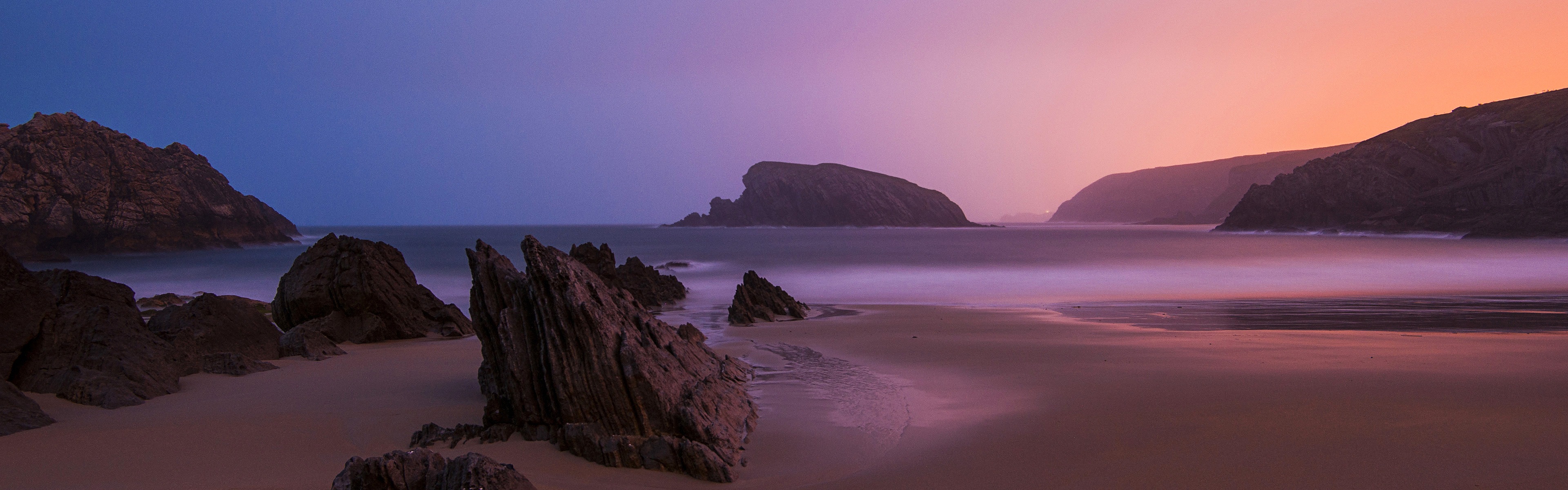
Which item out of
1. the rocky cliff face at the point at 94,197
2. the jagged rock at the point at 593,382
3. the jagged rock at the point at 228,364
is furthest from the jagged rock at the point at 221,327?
the rocky cliff face at the point at 94,197

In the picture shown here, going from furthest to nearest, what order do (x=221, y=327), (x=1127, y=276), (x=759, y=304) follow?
Answer: (x=1127, y=276) < (x=759, y=304) < (x=221, y=327)

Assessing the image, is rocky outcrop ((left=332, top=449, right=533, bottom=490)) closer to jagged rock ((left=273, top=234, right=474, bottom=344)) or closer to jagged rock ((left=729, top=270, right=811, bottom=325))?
jagged rock ((left=273, top=234, right=474, bottom=344))

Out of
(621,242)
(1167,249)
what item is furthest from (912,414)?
(621,242)

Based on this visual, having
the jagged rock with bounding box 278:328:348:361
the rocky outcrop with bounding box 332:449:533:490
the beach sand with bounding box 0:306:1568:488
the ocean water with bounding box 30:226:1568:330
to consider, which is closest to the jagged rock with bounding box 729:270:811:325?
the ocean water with bounding box 30:226:1568:330

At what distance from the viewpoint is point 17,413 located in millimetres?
5113

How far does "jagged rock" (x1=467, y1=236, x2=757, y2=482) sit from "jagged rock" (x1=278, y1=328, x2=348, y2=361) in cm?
432

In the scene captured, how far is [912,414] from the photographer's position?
6328 millimetres

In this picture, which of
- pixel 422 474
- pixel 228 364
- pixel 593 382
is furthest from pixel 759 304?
pixel 422 474

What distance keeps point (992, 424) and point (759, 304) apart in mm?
9907

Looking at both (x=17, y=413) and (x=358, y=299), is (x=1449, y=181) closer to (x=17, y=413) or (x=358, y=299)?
(x=358, y=299)

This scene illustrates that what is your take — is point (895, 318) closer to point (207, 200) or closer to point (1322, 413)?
point (1322, 413)

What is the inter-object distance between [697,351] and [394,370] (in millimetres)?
3483

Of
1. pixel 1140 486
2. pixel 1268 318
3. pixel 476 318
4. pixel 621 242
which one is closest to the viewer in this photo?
pixel 1140 486

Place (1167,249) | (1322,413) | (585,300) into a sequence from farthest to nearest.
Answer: (1167,249)
(1322,413)
(585,300)
